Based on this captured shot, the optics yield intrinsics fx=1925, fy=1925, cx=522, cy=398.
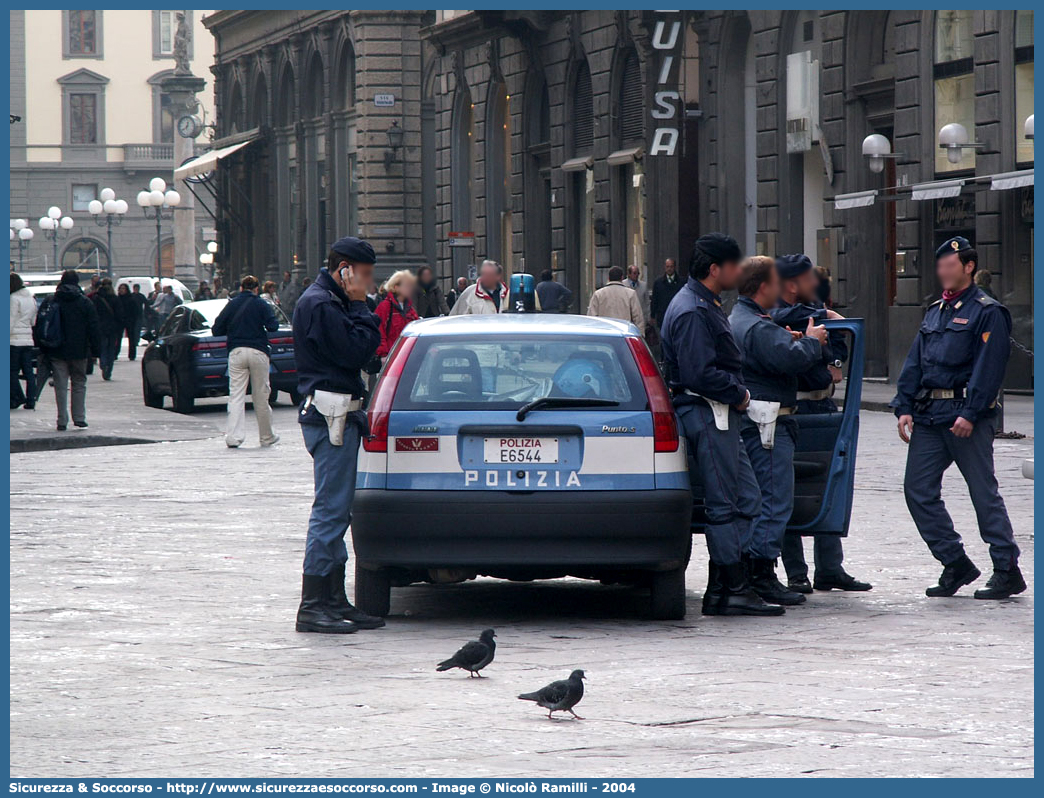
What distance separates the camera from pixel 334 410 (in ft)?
26.4

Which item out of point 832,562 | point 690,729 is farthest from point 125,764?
point 832,562

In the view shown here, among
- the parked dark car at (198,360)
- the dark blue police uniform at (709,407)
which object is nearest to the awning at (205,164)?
the parked dark car at (198,360)

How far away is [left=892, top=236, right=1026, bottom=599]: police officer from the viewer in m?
9.05

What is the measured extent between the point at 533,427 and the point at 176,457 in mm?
10482

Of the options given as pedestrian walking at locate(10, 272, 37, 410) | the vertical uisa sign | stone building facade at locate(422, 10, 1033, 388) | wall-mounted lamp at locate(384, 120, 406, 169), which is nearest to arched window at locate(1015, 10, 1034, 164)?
stone building facade at locate(422, 10, 1033, 388)

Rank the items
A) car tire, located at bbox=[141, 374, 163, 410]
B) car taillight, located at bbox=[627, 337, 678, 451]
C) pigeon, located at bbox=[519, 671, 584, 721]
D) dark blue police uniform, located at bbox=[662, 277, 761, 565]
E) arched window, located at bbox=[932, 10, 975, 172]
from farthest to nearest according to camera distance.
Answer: car tire, located at bbox=[141, 374, 163, 410] → arched window, located at bbox=[932, 10, 975, 172] → dark blue police uniform, located at bbox=[662, 277, 761, 565] → car taillight, located at bbox=[627, 337, 678, 451] → pigeon, located at bbox=[519, 671, 584, 721]

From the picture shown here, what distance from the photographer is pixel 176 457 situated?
18031 millimetres

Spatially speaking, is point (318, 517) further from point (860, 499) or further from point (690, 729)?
point (860, 499)

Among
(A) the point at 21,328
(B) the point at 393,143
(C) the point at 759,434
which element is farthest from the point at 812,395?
(B) the point at 393,143

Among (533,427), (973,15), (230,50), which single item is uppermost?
(230,50)

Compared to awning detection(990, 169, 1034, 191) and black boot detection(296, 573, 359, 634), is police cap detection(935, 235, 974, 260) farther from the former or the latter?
awning detection(990, 169, 1034, 191)

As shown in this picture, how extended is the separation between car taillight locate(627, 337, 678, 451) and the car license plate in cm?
43

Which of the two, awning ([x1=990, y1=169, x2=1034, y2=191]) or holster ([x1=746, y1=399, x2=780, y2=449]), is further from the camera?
awning ([x1=990, y1=169, x2=1034, y2=191])

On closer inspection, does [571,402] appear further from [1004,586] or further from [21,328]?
[21,328]
